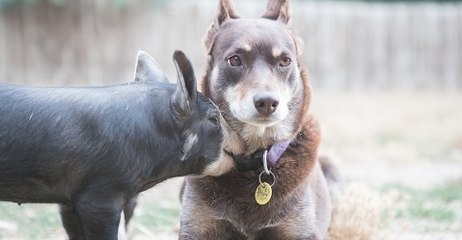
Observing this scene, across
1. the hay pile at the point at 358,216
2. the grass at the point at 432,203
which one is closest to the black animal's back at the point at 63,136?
the hay pile at the point at 358,216

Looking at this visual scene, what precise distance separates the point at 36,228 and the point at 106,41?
10.9 meters

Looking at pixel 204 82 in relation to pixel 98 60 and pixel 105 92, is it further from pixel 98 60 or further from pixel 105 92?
pixel 98 60

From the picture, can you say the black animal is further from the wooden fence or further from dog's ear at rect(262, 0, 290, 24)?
the wooden fence

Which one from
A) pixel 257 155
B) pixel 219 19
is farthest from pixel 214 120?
pixel 219 19

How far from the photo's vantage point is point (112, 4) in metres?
18.5

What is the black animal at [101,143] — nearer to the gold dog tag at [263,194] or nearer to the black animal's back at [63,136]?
the black animal's back at [63,136]

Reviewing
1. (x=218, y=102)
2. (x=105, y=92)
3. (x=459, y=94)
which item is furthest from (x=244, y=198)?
(x=459, y=94)

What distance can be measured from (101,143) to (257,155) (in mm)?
1197

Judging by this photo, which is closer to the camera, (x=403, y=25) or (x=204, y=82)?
(x=204, y=82)

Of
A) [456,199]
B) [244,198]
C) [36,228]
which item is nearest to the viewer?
[244,198]

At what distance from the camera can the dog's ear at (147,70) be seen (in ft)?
20.2

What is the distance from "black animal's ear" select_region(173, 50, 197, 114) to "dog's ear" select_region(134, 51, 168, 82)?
586 mm

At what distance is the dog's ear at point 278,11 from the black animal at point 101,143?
1.01m

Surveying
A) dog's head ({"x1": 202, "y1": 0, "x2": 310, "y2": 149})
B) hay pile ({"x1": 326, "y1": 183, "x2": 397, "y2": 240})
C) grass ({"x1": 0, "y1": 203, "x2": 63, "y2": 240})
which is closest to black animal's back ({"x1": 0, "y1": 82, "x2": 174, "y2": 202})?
dog's head ({"x1": 202, "y1": 0, "x2": 310, "y2": 149})
